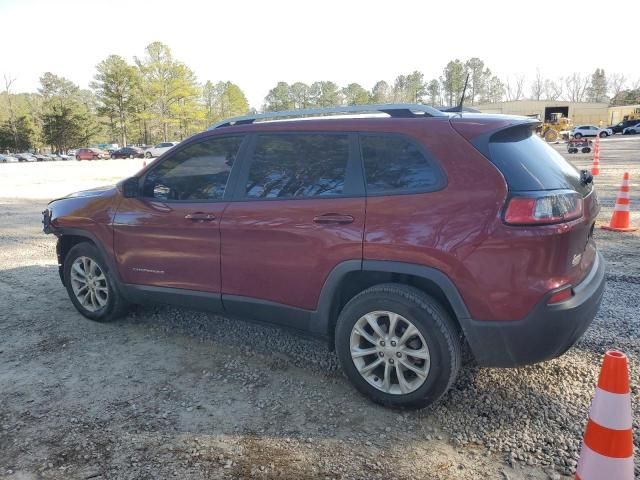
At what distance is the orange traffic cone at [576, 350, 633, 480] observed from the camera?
1.87m

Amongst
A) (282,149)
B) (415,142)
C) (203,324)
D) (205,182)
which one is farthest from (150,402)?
(415,142)

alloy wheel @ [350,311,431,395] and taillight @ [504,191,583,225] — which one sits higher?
taillight @ [504,191,583,225]

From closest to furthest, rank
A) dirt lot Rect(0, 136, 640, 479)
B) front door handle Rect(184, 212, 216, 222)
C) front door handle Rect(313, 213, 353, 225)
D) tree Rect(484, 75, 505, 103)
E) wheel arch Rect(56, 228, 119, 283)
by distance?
dirt lot Rect(0, 136, 640, 479) < front door handle Rect(313, 213, 353, 225) < front door handle Rect(184, 212, 216, 222) < wheel arch Rect(56, 228, 119, 283) < tree Rect(484, 75, 505, 103)

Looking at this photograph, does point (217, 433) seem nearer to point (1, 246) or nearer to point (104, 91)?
point (1, 246)

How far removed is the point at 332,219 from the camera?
3055 mm

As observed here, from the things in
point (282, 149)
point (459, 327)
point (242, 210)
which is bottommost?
point (459, 327)

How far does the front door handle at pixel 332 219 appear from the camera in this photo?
3.01 metres

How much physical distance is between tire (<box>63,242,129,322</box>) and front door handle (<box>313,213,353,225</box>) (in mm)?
2286

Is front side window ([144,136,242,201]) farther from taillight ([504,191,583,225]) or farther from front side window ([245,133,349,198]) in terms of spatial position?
taillight ([504,191,583,225])

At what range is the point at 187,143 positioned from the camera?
12.8ft

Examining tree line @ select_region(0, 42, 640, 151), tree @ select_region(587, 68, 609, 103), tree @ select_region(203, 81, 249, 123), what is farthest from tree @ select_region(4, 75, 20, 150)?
tree @ select_region(587, 68, 609, 103)

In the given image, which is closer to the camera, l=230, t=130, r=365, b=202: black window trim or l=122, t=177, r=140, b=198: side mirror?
l=230, t=130, r=365, b=202: black window trim

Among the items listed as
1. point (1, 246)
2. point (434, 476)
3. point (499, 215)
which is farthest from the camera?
point (1, 246)

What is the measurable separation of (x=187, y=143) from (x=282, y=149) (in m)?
0.95
